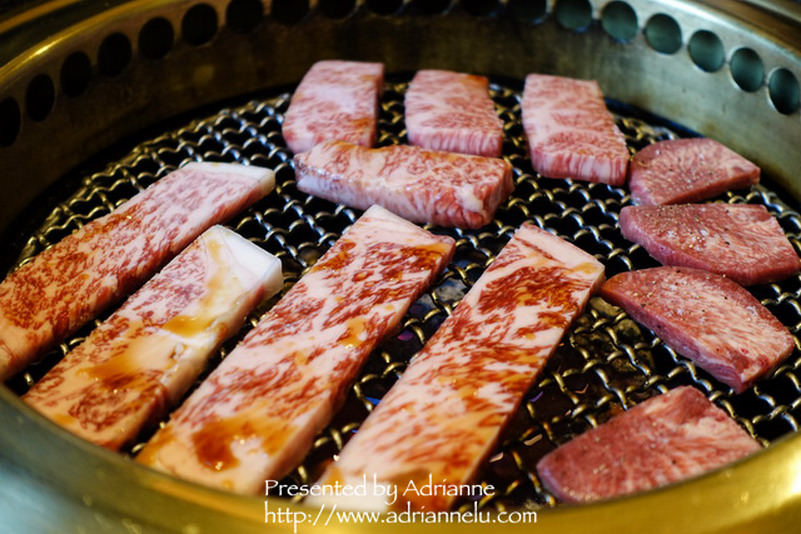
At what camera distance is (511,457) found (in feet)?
6.94

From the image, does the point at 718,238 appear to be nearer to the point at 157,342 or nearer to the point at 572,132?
the point at 572,132

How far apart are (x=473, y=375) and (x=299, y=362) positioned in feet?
1.52

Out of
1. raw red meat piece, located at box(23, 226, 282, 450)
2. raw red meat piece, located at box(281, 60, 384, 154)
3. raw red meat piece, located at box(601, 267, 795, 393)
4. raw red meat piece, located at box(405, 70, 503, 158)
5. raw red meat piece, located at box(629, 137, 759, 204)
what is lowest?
raw red meat piece, located at box(601, 267, 795, 393)

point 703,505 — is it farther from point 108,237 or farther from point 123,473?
point 108,237

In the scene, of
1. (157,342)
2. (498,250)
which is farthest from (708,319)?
(157,342)

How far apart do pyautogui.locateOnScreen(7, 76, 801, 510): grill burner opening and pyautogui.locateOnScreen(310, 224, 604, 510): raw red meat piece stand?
12cm

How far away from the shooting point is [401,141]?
3.15m

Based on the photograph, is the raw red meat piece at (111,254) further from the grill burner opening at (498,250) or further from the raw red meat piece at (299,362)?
the raw red meat piece at (299,362)

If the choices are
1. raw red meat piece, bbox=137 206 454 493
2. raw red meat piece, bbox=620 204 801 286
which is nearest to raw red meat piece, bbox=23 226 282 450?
raw red meat piece, bbox=137 206 454 493

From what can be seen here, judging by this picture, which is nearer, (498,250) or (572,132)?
(498,250)

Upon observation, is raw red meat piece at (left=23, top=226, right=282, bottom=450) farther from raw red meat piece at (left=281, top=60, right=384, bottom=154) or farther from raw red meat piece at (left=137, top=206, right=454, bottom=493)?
raw red meat piece at (left=281, top=60, right=384, bottom=154)

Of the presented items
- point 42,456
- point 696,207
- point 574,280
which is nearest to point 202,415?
point 42,456

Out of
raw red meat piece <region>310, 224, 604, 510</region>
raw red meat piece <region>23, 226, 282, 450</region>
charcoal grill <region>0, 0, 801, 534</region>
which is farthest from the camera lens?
raw red meat piece <region>23, 226, 282, 450</region>

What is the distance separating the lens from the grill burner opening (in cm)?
215
